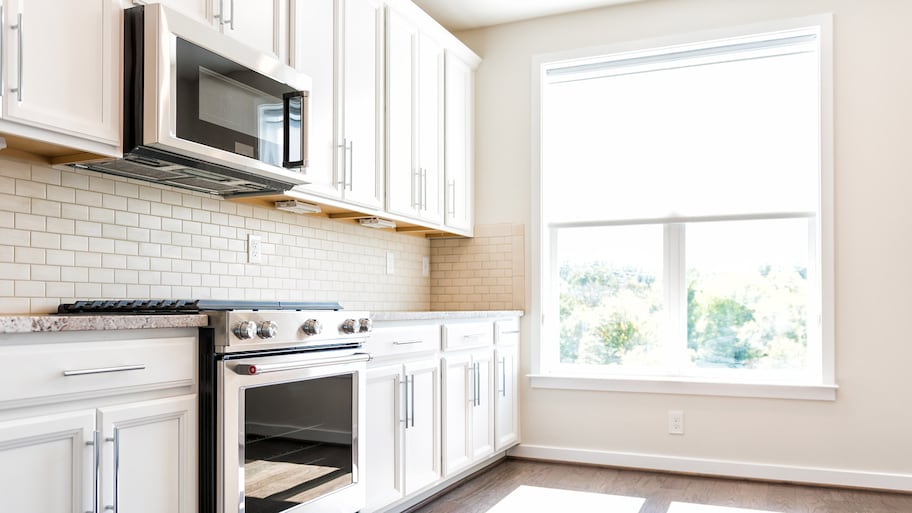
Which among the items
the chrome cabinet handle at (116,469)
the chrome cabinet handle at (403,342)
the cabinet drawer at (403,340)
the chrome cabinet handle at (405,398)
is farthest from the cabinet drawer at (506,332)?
the chrome cabinet handle at (116,469)

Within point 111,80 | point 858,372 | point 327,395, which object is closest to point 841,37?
point 858,372

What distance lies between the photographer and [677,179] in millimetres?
4172

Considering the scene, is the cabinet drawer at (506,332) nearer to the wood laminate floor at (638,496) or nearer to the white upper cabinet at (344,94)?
the wood laminate floor at (638,496)

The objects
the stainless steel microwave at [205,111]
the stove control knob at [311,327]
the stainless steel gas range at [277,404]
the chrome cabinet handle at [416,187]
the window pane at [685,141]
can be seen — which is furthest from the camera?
the window pane at [685,141]

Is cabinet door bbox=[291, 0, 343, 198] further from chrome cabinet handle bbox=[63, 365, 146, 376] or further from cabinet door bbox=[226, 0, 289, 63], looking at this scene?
chrome cabinet handle bbox=[63, 365, 146, 376]

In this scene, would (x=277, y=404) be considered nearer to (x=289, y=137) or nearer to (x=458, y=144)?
(x=289, y=137)

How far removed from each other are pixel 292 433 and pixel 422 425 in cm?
96

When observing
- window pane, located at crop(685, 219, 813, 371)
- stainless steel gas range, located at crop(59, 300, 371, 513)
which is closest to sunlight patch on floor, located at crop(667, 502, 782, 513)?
window pane, located at crop(685, 219, 813, 371)

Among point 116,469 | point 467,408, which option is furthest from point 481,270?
point 116,469

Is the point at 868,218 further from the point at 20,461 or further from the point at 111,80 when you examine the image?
the point at 20,461

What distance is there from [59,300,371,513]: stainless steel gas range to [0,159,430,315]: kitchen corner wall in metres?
0.17

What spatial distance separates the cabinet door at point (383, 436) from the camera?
2795mm

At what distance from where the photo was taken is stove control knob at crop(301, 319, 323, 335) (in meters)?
2.32

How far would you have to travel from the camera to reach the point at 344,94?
3137 millimetres
